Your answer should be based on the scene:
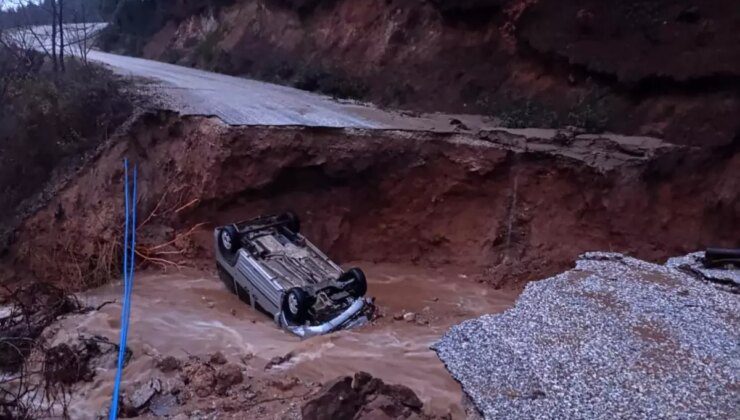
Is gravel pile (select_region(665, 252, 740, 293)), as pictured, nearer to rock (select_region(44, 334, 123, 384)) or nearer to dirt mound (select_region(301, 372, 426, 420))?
dirt mound (select_region(301, 372, 426, 420))

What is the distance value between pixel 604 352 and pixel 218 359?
12.4 feet

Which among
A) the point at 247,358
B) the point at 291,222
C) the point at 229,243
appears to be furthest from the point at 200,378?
the point at 291,222

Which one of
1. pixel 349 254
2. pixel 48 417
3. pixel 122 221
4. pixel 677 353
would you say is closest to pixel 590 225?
pixel 349 254

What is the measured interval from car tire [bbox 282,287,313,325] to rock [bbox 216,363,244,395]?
4.39 ft

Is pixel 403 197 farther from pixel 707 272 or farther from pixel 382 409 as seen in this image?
pixel 382 409

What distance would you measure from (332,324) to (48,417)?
9.94ft

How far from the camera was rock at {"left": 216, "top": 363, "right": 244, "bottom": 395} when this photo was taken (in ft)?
22.2

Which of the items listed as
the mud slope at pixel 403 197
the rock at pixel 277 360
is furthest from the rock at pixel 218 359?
the mud slope at pixel 403 197

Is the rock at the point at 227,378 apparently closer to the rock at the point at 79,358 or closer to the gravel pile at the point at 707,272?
the rock at the point at 79,358

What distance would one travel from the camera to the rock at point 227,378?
266 inches

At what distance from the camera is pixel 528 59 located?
13.8 metres

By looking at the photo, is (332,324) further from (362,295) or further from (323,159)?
(323,159)

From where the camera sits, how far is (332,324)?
8328 millimetres

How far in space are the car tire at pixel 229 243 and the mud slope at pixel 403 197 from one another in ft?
4.87
